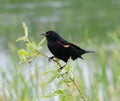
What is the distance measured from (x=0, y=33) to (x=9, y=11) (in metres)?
3.44

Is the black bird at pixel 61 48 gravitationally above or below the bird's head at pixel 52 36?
below

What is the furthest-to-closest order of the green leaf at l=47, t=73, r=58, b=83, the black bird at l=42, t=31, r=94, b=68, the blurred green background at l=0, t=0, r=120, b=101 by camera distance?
the blurred green background at l=0, t=0, r=120, b=101 → the black bird at l=42, t=31, r=94, b=68 → the green leaf at l=47, t=73, r=58, b=83

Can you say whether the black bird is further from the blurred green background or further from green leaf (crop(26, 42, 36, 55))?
the blurred green background

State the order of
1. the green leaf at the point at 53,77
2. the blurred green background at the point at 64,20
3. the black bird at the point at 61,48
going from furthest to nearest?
the blurred green background at the point at 64,20
the black bird at the point at 61,48
the green leaf at the point at 53,77

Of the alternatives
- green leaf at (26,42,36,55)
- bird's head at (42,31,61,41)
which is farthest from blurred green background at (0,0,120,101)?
green leaf at (26,42,36,55)

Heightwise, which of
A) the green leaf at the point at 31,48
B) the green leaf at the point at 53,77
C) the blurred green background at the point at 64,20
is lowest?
the green leaf at the point at 53,77

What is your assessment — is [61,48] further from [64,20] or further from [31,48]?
[64,20]

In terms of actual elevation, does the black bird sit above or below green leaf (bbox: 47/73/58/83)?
above

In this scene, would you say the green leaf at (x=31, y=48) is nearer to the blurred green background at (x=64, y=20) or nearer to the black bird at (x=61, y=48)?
the black bird at (x=61, y=48)

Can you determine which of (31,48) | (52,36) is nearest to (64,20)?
(52,36)

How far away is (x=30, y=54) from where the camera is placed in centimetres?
152

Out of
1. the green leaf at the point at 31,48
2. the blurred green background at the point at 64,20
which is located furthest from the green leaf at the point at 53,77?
the blurred green background at the point at 64,20

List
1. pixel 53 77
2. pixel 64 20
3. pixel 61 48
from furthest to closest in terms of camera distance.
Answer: pixel 64 20, pixel 61 48, pixel 53 77

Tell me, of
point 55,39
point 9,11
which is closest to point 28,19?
point 9,11
